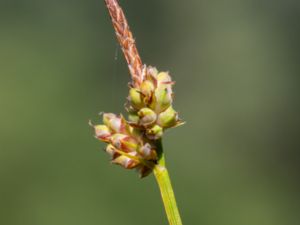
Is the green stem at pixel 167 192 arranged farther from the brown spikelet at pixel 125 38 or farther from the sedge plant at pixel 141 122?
the brown spikelet at pixel 125 38

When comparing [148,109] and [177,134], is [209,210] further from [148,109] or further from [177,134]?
[148,109]

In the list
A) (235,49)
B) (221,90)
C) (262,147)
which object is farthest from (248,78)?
(262,147)

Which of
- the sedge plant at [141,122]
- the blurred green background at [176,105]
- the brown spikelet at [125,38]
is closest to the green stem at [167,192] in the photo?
the sedge plant at [141,122]

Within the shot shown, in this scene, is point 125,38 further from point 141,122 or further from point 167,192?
point 167,192

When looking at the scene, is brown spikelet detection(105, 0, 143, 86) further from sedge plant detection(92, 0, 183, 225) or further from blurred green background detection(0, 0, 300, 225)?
blurred green background detection(0, 0, 300, 225)

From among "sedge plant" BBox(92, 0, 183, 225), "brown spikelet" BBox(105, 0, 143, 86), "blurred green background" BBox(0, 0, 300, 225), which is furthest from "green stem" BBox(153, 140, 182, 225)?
"blurred green background" BBox(0, 0, 300, 225)

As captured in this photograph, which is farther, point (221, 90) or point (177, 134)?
point (221, 90)
